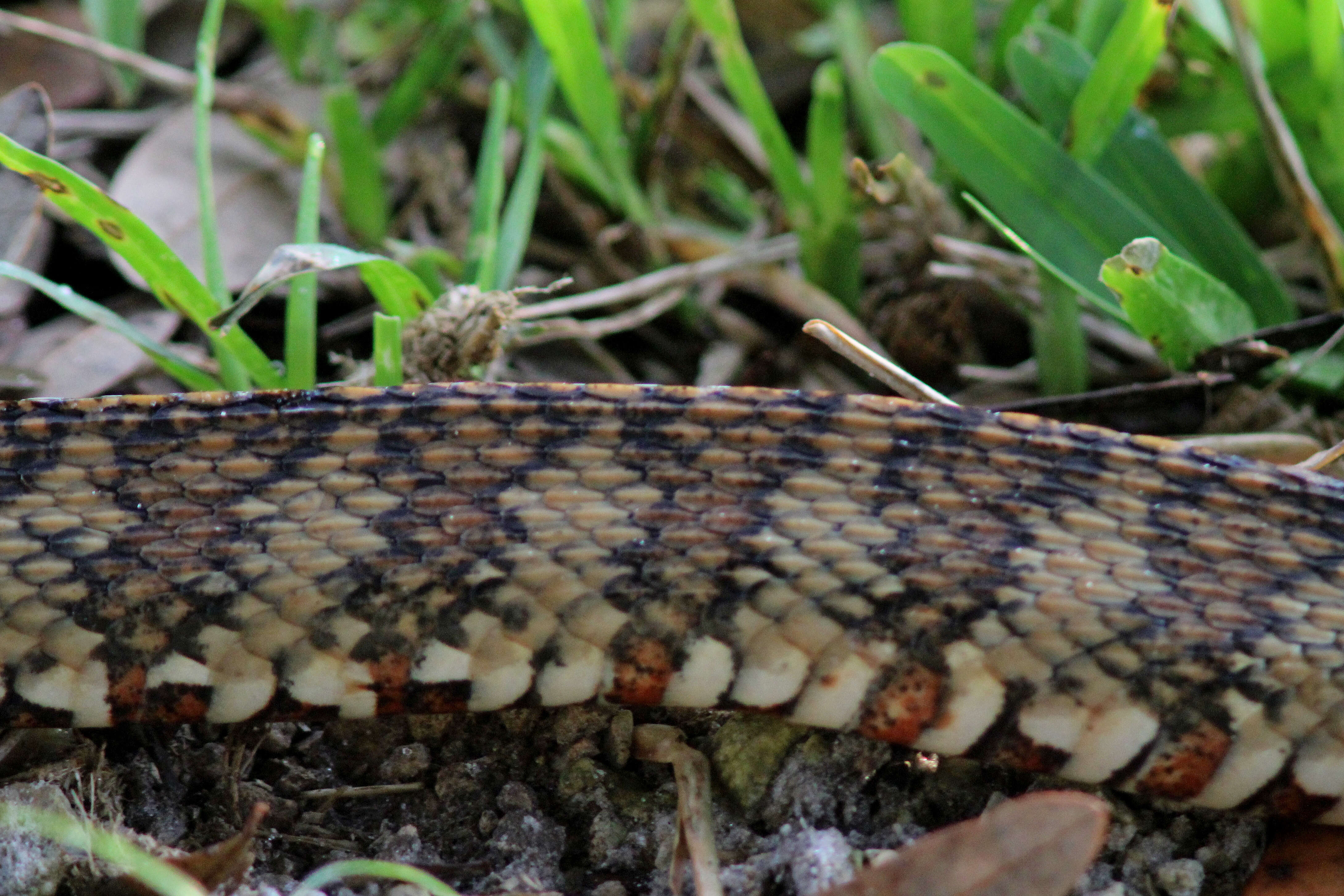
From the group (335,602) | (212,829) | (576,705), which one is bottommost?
(212,829)

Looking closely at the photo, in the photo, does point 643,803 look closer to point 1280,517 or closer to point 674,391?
point 674,391

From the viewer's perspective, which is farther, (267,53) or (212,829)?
(267,53)

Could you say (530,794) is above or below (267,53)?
below

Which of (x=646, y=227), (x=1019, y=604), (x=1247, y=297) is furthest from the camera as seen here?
(x=646, y=227)

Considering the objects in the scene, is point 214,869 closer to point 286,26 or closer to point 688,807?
point 688,807

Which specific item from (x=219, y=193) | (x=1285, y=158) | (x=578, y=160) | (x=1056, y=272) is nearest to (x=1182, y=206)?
(x=1285, y=158)

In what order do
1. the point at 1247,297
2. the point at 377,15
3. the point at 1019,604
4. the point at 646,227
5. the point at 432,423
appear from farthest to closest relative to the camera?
the point at 377,15 → the point at 646,227 → the point at 1247,297 → the point at 432,423 → the point at 1019,604

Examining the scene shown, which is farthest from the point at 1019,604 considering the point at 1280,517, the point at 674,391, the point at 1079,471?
the point at 674,391
